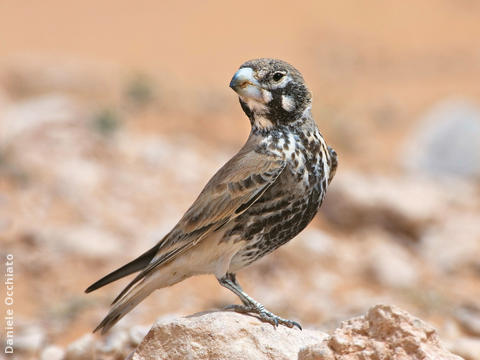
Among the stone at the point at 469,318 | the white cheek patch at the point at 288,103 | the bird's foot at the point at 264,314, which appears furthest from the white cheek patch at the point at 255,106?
the stone at the point at 469,318

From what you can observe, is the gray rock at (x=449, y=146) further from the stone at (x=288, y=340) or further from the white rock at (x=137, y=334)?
the stone at (x=288, y=340)

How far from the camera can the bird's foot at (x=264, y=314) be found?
5527 mm

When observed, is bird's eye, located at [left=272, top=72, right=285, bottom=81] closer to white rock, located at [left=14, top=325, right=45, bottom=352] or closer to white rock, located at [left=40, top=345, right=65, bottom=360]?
white rock, located at [left=40, top=345, right=65, bottom=360]

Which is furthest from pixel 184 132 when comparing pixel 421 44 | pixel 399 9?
pixel 399 9

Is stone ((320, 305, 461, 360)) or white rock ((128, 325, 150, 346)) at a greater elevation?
white rock ((128, 325, 150, 346))

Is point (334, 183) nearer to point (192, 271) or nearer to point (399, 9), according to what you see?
point (192, 271)

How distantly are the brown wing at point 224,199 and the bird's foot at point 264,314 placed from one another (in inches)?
23.6

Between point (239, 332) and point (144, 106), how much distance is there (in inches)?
539

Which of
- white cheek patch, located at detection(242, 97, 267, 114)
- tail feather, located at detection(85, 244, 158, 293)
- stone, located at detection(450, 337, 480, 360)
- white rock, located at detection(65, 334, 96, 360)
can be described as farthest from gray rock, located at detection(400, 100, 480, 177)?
white rock, located at detection(65, 334, 96, 360)

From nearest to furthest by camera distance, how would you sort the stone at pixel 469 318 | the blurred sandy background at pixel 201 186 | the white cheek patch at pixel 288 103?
the white cheek patch at pixel 288 103
the stone at pixel 469 318
the blurred sandy background at pixel 201 186

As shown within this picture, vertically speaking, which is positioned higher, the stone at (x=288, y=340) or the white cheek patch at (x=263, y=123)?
the white cheek patch at (x=263, y=123)

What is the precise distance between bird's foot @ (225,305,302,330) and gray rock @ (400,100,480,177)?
10.3 meters

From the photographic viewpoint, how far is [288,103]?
237 inches

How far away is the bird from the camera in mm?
5703
